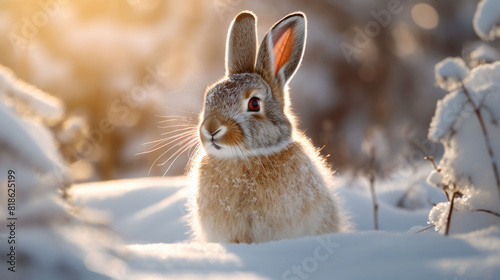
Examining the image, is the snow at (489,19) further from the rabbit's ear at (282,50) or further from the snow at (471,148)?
the rabbit's ear at (282,50)

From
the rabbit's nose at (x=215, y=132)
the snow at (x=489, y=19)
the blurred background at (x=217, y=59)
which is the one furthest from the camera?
the blurred background at (x=217, y=59)

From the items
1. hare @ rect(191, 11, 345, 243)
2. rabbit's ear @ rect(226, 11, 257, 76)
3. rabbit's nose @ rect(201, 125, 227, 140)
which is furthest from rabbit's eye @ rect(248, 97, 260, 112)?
rabbit's ear @ rect(226, 11, 257, 76)

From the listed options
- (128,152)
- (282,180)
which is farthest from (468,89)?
(128,152)

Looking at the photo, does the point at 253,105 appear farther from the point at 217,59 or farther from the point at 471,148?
the point at 217,59

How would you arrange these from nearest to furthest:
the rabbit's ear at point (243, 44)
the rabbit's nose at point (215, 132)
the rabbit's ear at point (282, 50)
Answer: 1. the rabbit's nose at point (215, 132)
2. the rabbit's ear at point (282, 50)
3. the rabbit's ear at point (243, 44)

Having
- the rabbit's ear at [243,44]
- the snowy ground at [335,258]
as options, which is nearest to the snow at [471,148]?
the snowy ground at [335,258]

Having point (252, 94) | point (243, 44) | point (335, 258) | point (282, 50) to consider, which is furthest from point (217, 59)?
point (335, 258)

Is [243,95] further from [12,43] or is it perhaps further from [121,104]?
[121,104]
